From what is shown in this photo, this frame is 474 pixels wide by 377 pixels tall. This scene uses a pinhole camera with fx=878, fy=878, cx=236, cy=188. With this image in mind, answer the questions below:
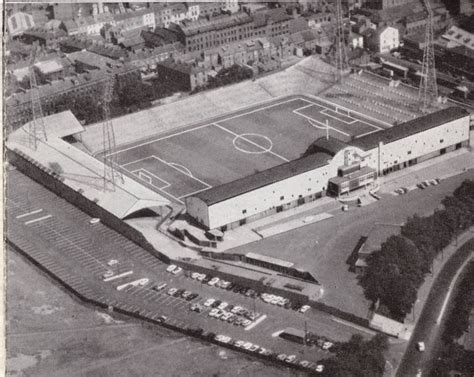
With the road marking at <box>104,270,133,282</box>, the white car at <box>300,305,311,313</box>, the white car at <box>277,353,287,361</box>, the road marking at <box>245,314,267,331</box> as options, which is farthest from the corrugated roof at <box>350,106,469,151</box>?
the white car at <box>277,353,287,361</box>

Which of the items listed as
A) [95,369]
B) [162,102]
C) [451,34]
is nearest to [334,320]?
[95,369]

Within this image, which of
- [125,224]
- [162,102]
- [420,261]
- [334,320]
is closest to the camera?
[334,320]

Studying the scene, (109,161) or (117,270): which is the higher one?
(109,161)

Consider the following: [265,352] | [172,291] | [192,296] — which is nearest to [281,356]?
[265,352]

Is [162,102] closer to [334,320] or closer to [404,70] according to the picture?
[404,70]

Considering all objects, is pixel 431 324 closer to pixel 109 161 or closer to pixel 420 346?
pixel 420 346

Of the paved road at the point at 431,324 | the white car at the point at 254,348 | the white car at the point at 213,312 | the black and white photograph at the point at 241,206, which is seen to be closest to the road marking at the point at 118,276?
the black and white photograph at the point at 241,206

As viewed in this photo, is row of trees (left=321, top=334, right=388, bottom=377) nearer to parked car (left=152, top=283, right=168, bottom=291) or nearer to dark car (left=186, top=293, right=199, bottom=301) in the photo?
dark car (left=186, top=293, right=199, bottom=301)

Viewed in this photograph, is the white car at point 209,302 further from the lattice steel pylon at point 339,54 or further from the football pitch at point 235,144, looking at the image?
the lattice steel pylon at point 339,54
